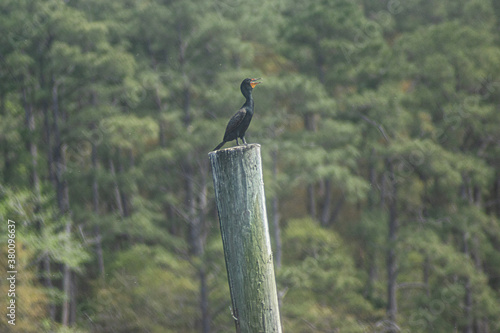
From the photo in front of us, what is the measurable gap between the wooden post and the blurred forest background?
9.69m

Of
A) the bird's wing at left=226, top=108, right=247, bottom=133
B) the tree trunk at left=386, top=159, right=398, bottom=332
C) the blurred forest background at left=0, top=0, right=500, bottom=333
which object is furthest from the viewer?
the tree trunk at left=386, top=159, right=398, bottom=332

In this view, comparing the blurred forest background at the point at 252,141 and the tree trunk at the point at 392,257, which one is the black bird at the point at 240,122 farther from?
the tree trunk at the point at 392,257

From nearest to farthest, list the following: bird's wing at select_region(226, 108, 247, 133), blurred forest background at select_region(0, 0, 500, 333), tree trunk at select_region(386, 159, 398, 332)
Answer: bird's wing at select_region(226, 108, 247, 133) → blurred forest background at select_region(0, 0, 500, 333) → tree trunk at select_region(386, 159, 398, 332)

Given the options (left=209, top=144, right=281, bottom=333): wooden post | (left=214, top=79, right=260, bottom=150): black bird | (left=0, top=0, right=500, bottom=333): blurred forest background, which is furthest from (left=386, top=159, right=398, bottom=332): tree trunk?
(left=209, top=144, right=281, bottom=333): wooden post

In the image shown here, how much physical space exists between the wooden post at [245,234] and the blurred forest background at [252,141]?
9.69 metres

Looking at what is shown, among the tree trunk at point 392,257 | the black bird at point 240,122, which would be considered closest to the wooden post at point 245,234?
the black bird at point 240,122

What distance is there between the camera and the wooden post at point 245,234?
2.10 metres

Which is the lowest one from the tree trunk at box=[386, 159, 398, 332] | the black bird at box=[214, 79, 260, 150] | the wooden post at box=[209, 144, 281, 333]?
the tree trunk at box=[386, 159, 398, 332]

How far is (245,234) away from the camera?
6.91 feet

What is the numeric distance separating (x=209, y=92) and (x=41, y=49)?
4791 millimetres

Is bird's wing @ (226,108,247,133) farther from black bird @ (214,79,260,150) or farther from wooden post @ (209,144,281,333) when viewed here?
wooden post @ (209,144,281,333)

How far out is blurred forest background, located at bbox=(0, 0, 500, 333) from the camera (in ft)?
40.5

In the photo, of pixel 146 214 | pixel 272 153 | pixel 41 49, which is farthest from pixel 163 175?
pixel 41 49

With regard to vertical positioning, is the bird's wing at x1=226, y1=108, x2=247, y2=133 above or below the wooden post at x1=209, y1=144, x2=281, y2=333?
above
